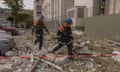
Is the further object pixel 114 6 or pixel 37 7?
pixel 37 7

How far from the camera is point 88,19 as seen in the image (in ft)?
58.1

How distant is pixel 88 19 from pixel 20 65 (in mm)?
11644

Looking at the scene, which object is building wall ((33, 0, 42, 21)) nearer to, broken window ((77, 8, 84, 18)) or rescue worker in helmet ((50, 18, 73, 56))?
broken window ((77, 8, 84, 18))

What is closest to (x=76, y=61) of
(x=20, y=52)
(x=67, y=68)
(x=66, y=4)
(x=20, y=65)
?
(x=67, y=68)

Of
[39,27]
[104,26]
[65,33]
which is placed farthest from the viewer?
[104,26]

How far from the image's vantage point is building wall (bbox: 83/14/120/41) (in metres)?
12.6

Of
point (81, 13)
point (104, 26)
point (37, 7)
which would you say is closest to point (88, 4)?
point (81, 13)

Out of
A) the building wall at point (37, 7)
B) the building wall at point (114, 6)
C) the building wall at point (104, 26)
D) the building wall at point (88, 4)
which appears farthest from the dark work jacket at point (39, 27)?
the building wall at point (37, 7)

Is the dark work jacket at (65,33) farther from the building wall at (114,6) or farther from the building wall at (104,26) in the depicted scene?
the building wall at (114,6)

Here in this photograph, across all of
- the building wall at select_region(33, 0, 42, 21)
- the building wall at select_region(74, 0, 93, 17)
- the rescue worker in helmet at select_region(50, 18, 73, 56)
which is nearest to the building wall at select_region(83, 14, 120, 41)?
the building wall at select_region(74, 0, 93, 17)

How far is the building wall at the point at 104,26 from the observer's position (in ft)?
41.5

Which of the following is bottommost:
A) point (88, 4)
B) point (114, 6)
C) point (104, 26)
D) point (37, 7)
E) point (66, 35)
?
point (66, 35)

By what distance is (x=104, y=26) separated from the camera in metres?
14.4

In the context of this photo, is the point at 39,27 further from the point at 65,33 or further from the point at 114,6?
the point at 114,6
